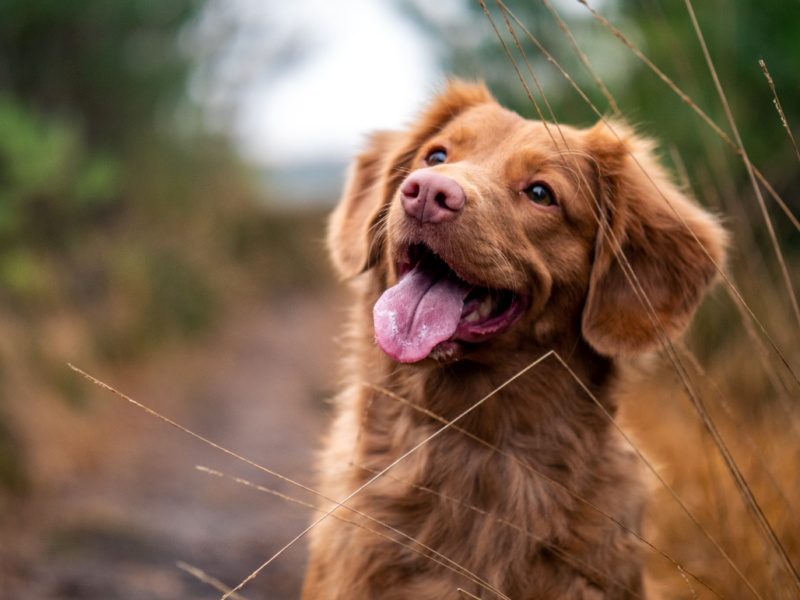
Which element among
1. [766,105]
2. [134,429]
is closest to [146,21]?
[134,429]

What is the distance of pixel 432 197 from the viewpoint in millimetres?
2023

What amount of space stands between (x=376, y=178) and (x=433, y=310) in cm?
109

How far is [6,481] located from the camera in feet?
13.7

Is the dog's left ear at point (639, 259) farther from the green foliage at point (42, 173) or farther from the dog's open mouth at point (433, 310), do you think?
the green foliage at point (42, 173)

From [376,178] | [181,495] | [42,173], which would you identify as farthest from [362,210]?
[42,173]

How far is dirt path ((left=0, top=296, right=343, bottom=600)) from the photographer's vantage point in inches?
148

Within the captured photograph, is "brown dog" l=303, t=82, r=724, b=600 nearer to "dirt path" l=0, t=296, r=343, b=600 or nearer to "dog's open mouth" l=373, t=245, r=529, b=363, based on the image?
"dog's open mouth" l=373, t=245, r=529, b=363

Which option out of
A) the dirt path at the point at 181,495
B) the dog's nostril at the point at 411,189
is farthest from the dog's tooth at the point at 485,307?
the dirt path at the point at 181,495

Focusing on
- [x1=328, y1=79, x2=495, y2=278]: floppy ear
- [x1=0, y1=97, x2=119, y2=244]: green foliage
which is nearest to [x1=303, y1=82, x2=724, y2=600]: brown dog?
[x1=328, y1=79, x2=495, y2=278]: floppy ear

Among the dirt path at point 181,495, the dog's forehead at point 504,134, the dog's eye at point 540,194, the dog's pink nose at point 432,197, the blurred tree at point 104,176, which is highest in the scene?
the dog's forehead at point 504,134

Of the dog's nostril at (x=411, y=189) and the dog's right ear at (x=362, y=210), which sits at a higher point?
the dog's nostril at (x=411, y=189)

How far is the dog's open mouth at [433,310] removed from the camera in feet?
6.94

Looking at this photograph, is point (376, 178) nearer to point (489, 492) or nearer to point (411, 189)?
point (411, 189)

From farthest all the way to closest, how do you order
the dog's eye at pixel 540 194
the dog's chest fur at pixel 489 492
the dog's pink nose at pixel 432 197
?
the dog's eye at pixel 540 194 → the dog's chest fur at pixel 489 492 → the dog's pink nose at pixel 432 197
